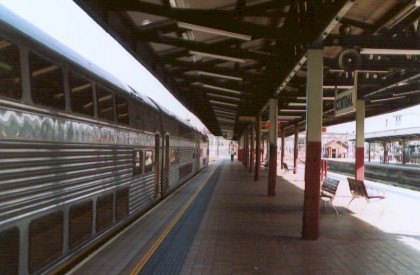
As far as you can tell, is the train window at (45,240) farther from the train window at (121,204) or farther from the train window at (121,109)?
the train window at (121,109)

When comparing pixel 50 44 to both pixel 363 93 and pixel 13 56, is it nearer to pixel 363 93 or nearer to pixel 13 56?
pixel 13 56

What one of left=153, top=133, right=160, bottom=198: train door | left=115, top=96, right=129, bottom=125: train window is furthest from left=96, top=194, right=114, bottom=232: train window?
left=153, top=133, right=160, bottom=198: train door

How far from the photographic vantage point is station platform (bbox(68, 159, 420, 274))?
5.52m

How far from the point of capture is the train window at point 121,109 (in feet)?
22.3

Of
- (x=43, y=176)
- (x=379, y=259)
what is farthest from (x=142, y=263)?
(x=379, y=259)

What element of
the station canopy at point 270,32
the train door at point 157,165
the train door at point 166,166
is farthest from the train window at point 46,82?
the train door at point 166,166

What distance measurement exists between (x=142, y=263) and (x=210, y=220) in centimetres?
341

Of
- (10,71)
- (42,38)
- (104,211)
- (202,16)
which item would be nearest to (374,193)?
(202,16)

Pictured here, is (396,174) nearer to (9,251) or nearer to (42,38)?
(42,38)

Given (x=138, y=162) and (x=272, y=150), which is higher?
(x=272, y=150)

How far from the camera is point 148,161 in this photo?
9.37 meters

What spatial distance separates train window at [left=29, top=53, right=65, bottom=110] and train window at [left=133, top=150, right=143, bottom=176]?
141 inches

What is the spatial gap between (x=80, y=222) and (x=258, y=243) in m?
3.33

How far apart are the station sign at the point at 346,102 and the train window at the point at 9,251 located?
5.71 metres
